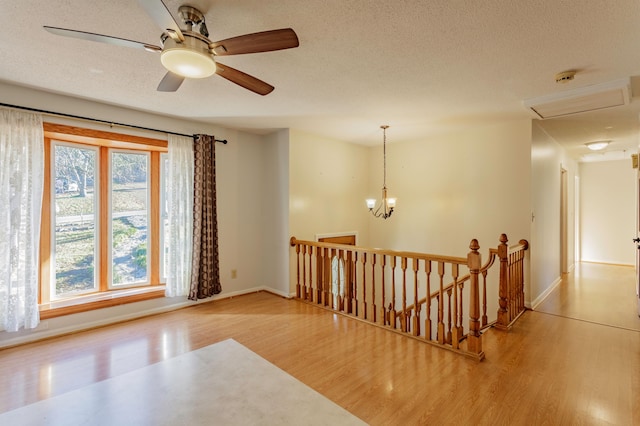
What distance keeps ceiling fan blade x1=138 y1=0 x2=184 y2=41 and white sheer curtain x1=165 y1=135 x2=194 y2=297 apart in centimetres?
250

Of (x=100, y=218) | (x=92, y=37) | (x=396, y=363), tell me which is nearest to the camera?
(x=92, y=37)

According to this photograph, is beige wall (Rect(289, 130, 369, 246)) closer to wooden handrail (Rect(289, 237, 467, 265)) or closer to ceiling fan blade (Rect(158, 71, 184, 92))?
wooden handrail (Rect(289, 237, 467, 265))

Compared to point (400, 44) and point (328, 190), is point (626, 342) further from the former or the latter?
point (328, 190)

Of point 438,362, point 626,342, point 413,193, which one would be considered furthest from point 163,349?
point 626,342

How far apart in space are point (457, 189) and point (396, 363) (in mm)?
2935

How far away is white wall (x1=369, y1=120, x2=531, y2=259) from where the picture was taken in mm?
3936

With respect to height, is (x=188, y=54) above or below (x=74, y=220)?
above

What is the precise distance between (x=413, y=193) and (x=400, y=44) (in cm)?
324

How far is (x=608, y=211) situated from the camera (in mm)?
6836

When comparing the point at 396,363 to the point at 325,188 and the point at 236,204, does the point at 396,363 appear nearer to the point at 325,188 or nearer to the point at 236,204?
the point at 325,188

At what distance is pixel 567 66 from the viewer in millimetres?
2416

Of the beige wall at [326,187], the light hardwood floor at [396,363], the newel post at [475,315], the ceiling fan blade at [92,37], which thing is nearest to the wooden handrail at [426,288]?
the newel post at [475,315]

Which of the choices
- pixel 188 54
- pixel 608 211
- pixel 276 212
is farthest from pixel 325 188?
pixel 608 211

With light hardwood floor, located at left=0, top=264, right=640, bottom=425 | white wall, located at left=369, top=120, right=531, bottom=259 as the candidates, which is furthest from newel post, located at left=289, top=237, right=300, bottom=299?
white wall, located at left=369, top=120, right=531, bottom=259
